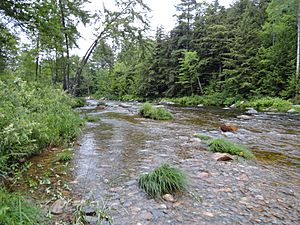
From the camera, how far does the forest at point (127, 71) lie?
323 cm

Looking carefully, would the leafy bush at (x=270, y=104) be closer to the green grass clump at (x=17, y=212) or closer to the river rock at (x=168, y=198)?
the river rock at (x=168, y=198)

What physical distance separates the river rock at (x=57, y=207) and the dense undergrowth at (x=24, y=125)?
0.80m

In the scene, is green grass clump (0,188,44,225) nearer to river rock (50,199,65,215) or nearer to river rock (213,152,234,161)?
river rock (50,199,65,215)

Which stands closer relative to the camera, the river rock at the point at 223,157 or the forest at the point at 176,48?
the river rock at the point at 223,157

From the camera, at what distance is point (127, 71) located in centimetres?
4244

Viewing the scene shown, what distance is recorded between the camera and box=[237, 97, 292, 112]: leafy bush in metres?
15.4

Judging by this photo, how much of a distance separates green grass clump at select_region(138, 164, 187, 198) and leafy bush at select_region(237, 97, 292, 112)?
14542mm

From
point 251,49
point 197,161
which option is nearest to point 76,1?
point 197,161

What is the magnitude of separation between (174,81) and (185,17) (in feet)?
28.4

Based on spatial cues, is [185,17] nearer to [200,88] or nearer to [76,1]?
[200,88]

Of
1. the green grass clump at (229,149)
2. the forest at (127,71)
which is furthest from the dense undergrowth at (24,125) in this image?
the green grass clump at (229,149)

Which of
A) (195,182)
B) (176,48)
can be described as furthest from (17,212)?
(176,48)

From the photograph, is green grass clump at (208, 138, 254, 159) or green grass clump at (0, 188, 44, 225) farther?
green grass clump at (208, 138, 254, 159)

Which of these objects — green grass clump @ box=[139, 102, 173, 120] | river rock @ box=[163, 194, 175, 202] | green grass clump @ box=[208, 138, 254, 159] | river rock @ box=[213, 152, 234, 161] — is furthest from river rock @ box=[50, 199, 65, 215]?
green grass clump @ box=[139, 102, 173, 120]
